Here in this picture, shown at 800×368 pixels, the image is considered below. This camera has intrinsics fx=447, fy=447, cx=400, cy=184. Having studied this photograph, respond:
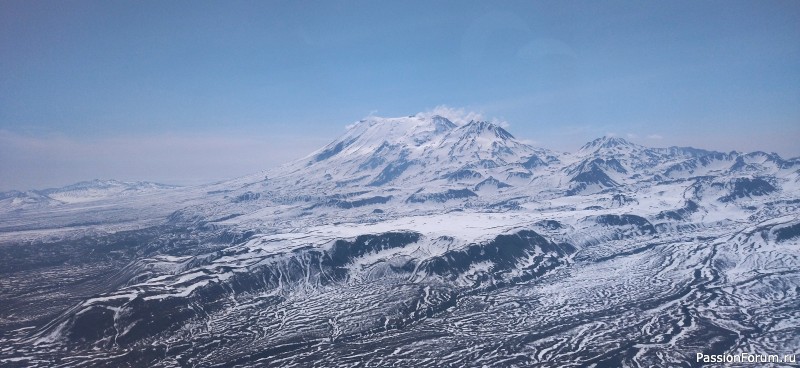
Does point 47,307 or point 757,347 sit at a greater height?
point 47,307

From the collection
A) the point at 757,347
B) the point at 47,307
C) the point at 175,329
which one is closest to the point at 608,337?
the point at 757,347

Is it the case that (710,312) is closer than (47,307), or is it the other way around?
(710,312)

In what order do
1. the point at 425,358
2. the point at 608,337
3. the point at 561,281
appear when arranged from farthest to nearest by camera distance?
the point at 561,281 → the point at 608,337 → the point at 425,358

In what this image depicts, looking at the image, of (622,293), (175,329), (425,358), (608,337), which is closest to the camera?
(425,358)

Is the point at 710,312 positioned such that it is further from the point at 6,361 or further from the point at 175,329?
the point at 6,361

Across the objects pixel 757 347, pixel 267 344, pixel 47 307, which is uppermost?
pixel 47 307

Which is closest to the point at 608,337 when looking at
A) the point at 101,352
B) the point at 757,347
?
the point at 757,347

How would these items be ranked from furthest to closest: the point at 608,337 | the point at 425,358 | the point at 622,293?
1. the point at 622,293
2. the point at 608,337
3. the point at 425,358

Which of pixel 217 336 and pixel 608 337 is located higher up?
pixel 217 336

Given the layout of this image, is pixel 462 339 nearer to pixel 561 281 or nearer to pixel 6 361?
pixel 561 281
